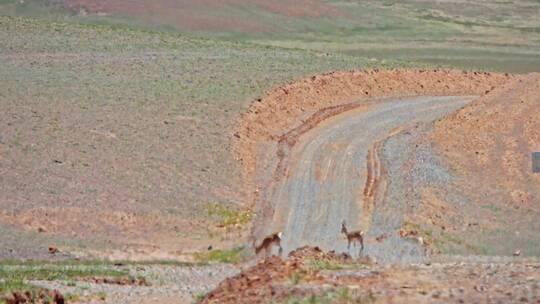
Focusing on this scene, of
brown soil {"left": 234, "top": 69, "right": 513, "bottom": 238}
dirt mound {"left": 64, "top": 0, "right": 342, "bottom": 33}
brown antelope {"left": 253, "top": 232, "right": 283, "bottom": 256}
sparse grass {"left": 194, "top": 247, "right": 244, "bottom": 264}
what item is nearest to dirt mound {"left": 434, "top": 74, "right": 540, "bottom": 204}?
brown soil {"left": 234, "top": 69, "right": 513, "bottom": 238}

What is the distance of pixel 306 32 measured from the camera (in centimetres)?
8069

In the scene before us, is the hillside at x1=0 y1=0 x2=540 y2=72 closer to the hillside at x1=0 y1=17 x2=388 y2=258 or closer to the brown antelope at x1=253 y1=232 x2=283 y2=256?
the hillside at x1=0 y1=17 x2=388 y2=258

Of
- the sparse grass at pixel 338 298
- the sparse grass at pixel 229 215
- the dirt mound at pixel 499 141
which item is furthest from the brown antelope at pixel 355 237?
the sparse grass at pixel 338 298

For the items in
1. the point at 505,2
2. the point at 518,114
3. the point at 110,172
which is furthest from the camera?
the point at 505,2

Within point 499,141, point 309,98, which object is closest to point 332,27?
point 309,98

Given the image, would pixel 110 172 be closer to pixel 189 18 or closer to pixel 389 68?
pixel 389 68

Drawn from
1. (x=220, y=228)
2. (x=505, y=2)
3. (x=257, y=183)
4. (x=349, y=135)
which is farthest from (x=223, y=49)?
(x=505, y=2)

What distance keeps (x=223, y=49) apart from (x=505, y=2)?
178 feet

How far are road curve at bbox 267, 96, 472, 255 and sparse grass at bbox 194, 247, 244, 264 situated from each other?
4.29ft

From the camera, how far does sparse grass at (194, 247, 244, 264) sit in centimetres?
3023

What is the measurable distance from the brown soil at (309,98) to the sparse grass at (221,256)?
4.54 meters

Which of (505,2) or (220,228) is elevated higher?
(505,2)

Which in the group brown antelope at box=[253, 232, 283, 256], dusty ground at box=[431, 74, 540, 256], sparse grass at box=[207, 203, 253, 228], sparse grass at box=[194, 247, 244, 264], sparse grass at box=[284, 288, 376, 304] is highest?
sparse grass at box=[284, 288, 376, 304]

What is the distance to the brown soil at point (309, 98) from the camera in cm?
4184
